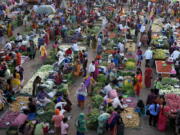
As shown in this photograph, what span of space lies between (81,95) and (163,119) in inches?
139

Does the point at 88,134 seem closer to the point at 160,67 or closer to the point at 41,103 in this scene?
the point at 41,103

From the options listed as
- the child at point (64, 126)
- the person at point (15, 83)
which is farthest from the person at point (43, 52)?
the child at point (64, 126)

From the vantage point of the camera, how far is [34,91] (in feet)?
47.9

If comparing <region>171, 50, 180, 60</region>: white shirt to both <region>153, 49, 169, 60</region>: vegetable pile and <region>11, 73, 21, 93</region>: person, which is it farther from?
<region>11, 73, 21, 93</region>: person

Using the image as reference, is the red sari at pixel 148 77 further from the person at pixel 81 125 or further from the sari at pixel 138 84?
the person at pixel 81 125

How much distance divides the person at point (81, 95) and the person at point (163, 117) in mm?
3266

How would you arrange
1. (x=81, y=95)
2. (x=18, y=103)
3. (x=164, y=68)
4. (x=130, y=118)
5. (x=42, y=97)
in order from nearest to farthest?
(x=130, y=118)
(x=42, y=97)
(x=81, y=95)
(x=18, y=103)
(x=164, y=68)

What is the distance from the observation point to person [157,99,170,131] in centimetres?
1198

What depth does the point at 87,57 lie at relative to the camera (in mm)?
19234

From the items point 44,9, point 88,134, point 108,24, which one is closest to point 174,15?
point 108,24

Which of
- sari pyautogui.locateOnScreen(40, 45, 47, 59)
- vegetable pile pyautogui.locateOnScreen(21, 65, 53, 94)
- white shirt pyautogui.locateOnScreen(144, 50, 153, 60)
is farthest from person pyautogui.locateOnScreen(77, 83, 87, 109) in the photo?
sari pyautogui.locateOnScreen(40, 45, 47, 59)

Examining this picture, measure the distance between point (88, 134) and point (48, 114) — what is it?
178 centimetres

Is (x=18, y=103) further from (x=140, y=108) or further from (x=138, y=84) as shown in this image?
(x=138, y=84)

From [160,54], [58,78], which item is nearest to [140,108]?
[58,78]
